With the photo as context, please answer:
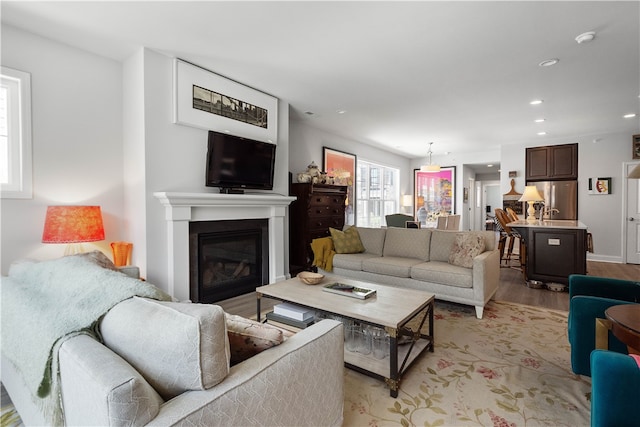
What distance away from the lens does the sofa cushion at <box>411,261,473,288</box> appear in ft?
10.6

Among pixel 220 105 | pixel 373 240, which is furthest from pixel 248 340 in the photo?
pixel 373 240

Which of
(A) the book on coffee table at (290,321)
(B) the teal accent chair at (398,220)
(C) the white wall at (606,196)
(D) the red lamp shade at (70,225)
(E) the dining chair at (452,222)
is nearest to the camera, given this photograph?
(A) the book on coffee table at (290,321)

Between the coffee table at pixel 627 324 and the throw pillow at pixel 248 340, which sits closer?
the throw pillow at pixel 248 340

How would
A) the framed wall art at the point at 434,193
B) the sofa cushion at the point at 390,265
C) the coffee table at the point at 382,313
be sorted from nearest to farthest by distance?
the coffee table at the point at 382,313 < the sofa cushion at the point at 390,265 < the framed wall art at the point at 434,193

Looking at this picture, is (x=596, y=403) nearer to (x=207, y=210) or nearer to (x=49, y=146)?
(x=207, y=210)

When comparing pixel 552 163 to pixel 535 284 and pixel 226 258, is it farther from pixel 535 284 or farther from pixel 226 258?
pixel 226 258

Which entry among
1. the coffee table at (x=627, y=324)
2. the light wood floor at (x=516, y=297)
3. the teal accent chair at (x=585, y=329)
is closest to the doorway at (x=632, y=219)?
the light wood floor at (x=516, y=297)

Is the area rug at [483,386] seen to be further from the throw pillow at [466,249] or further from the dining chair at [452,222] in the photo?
the dining chair at [452,222]

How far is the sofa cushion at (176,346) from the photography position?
911 millimetres

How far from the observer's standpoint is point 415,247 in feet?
13.4

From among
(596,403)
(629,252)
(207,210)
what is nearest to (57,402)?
(596,403)

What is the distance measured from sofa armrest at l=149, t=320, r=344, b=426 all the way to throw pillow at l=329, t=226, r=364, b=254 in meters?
2.82

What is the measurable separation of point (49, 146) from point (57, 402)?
2671mm

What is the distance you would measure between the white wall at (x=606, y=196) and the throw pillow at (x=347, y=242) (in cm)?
534
